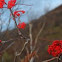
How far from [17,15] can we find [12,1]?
17.9 inches

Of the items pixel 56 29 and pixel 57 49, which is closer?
pixel 57 49

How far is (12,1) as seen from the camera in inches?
174

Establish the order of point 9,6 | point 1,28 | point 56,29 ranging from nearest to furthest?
point 9,6, point 1,28, point 56,29

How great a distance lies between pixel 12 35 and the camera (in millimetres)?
7605

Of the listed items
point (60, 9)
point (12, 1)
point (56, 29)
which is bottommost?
point (56, 29)

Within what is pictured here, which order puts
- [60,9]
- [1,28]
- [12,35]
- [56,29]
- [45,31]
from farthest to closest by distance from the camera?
[60,9] < [56,29] < [45,31] < [12,35] < [1,28]

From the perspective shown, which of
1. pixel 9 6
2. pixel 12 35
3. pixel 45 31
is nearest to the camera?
pixel 9 6

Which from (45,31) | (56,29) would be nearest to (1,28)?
(45,31)

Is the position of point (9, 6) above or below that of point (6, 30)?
above

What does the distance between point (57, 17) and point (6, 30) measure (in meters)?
23.5

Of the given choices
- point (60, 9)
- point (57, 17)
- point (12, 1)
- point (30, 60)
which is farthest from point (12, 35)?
point (60, 9)

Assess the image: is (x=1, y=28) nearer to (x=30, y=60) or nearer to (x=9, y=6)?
(x=30, y=60)

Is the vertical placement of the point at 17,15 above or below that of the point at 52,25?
above

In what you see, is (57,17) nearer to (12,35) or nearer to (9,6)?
(12,35)
